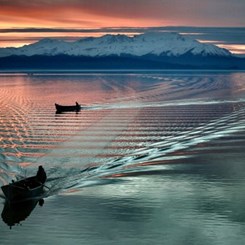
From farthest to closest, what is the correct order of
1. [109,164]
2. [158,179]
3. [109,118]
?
[109,118] → [109,164] → [158,179]

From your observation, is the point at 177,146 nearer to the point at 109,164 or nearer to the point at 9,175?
the point at 109,164

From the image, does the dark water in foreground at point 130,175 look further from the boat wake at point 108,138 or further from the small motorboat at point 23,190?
the small motorboat at point 23,190

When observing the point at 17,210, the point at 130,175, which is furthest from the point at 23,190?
the point at 130,175

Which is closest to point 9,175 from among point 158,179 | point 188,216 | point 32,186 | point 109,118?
point 32,186

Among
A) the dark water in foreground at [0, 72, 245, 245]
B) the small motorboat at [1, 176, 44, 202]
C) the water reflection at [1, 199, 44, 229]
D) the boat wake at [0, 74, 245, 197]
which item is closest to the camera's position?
the dark water in foreground at [0, 72, 245, 245]

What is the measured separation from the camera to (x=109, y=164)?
40.6 meters

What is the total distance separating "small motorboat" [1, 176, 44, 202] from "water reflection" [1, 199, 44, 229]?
32 cm

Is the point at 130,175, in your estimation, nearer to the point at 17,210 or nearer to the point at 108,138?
the point at 17,210

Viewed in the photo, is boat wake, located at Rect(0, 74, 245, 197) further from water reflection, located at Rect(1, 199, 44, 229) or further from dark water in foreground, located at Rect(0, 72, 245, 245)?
water reflection, located at Rect(1, 199, 44, 229)

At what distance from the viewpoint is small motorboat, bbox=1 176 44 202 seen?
3133 centimetres

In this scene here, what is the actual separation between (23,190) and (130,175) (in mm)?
8010

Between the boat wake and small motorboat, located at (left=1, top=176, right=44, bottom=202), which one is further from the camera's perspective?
the boat wake

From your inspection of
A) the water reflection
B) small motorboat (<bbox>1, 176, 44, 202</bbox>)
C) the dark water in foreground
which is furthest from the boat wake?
the water reflection

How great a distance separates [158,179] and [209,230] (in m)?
9.89
